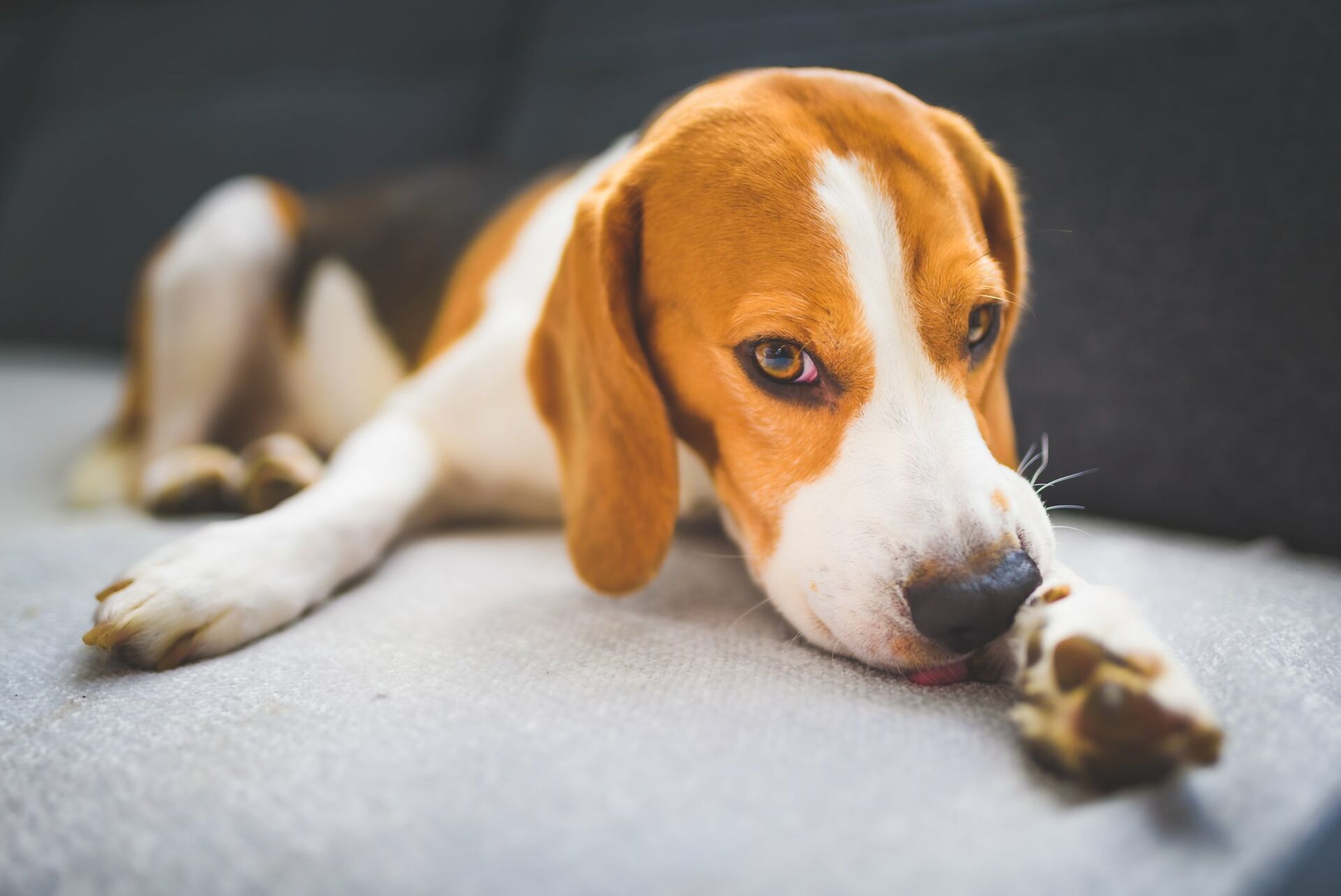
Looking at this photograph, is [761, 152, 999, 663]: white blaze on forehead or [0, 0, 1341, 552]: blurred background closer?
[761, 152, 999, 663]: white blaze on forehead

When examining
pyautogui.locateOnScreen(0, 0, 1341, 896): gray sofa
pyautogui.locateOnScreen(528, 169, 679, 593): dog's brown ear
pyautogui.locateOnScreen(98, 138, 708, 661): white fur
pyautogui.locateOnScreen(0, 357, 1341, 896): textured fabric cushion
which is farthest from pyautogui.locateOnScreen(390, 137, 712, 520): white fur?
pyautogui.locateOnScreen(0, 357, 1341, 896): textured fabric cushion

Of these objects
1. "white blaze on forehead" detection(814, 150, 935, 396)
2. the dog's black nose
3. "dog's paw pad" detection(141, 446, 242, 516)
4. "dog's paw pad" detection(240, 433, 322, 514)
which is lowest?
"dog's paw pad" detection(141, 446, 242, 516)

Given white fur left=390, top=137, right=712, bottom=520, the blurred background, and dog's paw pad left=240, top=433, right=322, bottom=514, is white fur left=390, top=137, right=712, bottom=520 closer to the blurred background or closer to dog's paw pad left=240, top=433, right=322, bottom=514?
dog's paw pad left=240, top=433, right=322, bottom=514

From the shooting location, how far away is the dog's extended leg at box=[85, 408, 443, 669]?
1087 millimetres

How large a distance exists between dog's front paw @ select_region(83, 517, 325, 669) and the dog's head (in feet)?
1.28

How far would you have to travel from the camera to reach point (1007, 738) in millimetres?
857

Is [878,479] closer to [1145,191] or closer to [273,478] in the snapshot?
[1145,191]

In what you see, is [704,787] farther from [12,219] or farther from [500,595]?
[12,219]

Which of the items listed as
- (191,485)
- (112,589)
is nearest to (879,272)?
(112,589)

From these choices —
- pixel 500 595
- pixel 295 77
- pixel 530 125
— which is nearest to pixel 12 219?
Result: pixel 295 77

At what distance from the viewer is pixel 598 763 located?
803 millimetres

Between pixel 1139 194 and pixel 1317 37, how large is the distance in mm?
354

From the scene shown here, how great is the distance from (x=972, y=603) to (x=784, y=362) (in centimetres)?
40

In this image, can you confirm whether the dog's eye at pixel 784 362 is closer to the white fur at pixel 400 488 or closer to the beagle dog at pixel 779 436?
the beagle dog at pixel 779 436
